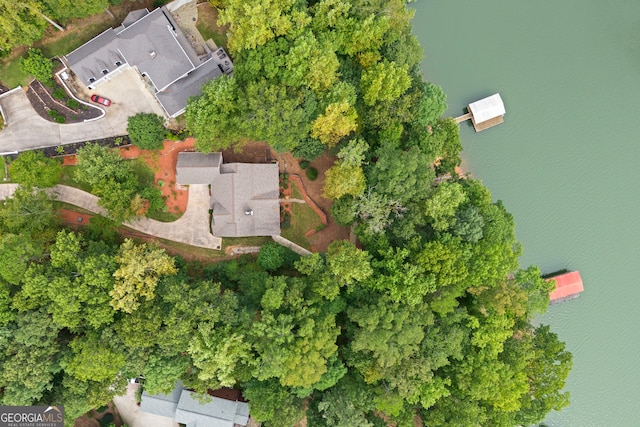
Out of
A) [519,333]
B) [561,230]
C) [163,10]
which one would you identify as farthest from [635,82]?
[163,10]

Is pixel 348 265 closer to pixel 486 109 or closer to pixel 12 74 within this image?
pixel 486 109

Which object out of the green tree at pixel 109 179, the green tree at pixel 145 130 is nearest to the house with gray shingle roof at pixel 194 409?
the green tree at pixel 109 179

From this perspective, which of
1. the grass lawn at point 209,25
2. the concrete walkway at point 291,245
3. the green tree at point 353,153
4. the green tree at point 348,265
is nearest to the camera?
the green tree at point 353,153

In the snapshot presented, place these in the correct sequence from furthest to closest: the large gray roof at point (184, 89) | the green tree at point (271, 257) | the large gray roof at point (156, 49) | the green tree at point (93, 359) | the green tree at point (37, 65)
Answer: the green tree at point (271, 257) → the large gray roof at point (184, 89) → the large gray roof at point (156, 49) → the green tree at point (37, 65) → the green tree at point (93, 359)

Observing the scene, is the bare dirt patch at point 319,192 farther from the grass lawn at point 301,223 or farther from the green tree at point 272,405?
the green tree at point 272,405

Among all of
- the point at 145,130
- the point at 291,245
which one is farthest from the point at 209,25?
the point at 291,245

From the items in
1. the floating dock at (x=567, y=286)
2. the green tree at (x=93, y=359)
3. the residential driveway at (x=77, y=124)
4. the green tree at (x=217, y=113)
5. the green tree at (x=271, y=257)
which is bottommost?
the floating dock at (x=567, y=286)

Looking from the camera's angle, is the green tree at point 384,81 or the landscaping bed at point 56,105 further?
the landscaping bed at point 56,105

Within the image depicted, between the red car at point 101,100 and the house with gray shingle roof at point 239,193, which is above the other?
the red car at point 101,100
